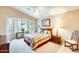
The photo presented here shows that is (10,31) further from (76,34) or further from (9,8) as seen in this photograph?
(76,34)

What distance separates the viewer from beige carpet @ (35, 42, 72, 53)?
7.00 ft

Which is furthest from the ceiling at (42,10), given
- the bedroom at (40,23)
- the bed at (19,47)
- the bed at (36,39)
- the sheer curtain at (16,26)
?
the bed at (19,47)

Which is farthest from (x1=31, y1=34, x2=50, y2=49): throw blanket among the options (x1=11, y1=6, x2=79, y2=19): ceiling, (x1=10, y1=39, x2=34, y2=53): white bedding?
(x1=11, y1=6, x2=79, y2=19): ceiling

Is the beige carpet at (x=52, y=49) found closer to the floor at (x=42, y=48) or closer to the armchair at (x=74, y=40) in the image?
the floor at (x=42, y=48)

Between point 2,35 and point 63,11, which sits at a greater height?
point 63,11

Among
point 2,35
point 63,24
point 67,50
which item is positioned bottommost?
point 67,50

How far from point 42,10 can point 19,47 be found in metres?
0.78

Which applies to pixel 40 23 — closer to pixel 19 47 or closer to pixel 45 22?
pixel 45 22

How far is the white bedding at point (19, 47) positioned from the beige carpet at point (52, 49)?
6.6 inches

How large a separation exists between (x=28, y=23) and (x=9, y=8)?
1.40 feet

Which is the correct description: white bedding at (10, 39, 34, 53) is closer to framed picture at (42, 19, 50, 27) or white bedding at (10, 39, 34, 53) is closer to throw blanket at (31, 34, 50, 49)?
throw blanket at (31, 34, 50, 49)

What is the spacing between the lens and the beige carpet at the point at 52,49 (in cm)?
213
